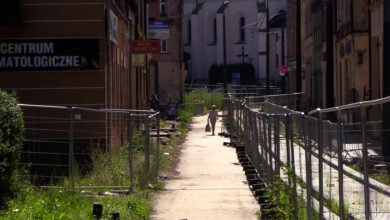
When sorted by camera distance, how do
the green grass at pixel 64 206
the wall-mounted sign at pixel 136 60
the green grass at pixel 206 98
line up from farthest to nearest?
1. the green grass at pixel 206 98
2. the wall-mounted sign at pixel 136 60
3. the green grass at pixel 64 206

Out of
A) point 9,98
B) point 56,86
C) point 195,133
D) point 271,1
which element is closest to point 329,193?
point 9,98

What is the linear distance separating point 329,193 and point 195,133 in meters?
32.9

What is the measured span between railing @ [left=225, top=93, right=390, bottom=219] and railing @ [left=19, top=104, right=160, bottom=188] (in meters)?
3.10

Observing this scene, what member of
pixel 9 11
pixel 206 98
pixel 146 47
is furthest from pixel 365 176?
pixel 206 98

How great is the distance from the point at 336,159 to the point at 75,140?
10.0m

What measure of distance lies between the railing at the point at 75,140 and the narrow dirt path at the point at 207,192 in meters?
0.80

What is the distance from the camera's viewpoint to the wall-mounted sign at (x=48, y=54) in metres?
19.9

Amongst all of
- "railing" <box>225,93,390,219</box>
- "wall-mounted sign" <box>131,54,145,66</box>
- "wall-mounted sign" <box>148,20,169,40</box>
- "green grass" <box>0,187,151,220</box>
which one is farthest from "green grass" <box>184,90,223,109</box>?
"railing" <box>225,93,390,219</box>

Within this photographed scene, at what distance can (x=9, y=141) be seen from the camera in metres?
11.7

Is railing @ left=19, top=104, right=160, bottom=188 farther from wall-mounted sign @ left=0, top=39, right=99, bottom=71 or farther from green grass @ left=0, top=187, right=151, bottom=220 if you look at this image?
wall-mounted sign @ left=0, top=39, right=99, bottom=71

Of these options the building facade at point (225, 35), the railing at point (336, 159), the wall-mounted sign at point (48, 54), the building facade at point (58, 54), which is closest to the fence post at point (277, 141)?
the railing at point (336, 159)

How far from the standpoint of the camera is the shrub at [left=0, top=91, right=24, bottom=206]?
11480 mm

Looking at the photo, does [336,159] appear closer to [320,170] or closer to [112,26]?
[320,170]

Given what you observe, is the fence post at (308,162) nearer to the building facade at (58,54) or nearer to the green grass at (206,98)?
the building facade at (58,54)
